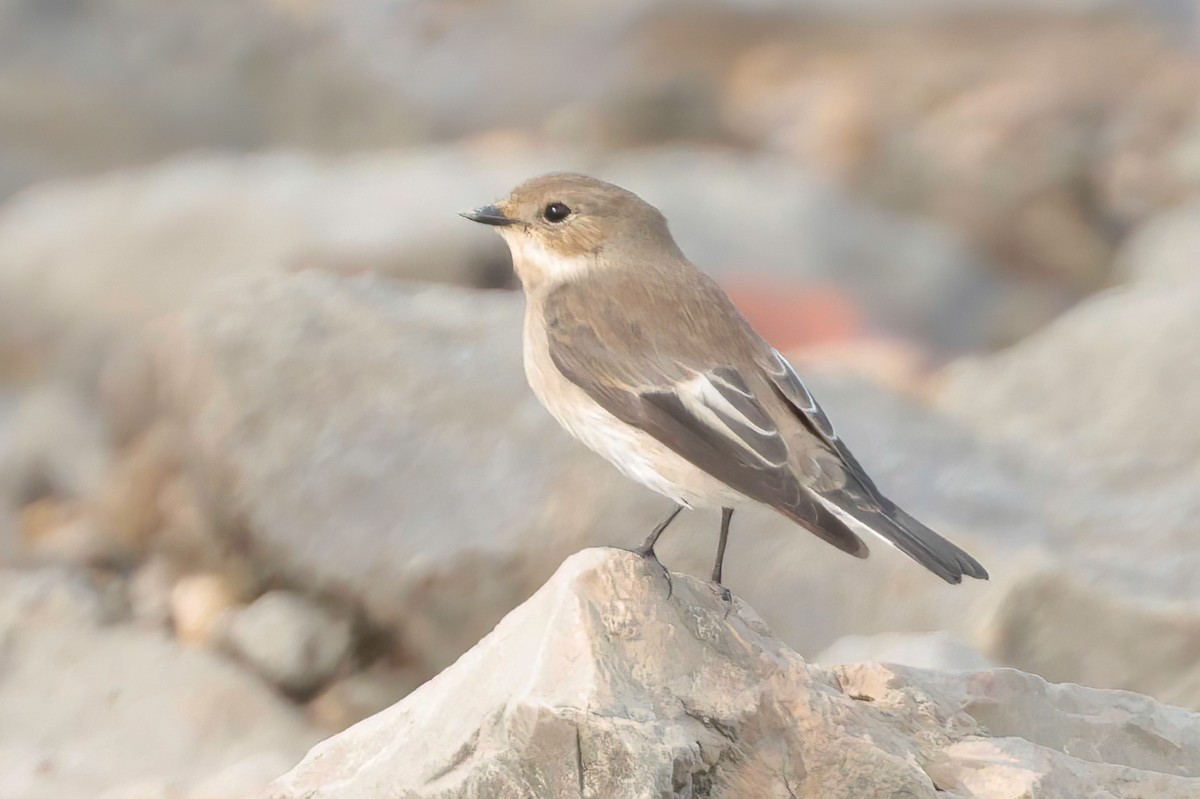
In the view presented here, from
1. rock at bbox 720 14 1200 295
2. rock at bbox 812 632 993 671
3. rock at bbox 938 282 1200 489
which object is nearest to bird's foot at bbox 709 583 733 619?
rock at bbox 812 632 993 671

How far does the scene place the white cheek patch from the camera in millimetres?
4570

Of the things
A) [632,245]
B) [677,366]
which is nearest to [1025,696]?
[677,366]

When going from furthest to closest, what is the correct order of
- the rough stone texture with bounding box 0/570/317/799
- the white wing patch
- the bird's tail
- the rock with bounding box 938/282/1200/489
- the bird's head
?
the rock with bounding box 938/282/1200/489
the rough stone texture with bounding box 0/570/317/799
the bird's head
the white wing patch
the bird's tail

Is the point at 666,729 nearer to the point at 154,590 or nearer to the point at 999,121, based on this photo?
the point at 154,590

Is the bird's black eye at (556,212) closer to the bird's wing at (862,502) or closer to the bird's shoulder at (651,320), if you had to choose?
the bird's shoulder at (651,320)

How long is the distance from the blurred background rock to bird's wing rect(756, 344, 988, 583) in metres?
1.30

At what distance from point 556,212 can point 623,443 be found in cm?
86

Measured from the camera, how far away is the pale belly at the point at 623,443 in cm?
399

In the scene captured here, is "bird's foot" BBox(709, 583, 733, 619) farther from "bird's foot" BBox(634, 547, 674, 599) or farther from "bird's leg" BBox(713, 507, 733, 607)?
"bird's foot" BBox(634, 547, 674, 599)

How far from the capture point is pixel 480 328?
22.3ft

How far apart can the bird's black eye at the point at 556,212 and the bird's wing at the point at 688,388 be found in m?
0.27

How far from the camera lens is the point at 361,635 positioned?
5.98m

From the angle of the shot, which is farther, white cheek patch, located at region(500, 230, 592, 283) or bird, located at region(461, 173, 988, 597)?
white cheek patch, located at region(500, 230, 592, 283)

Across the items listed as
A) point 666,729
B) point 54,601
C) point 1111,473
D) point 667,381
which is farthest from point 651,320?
point 1111,473
